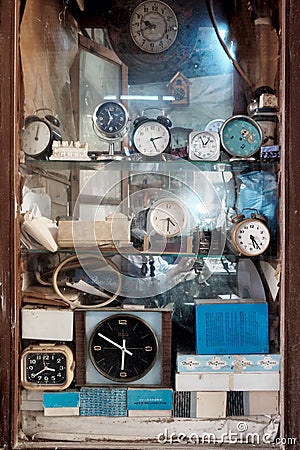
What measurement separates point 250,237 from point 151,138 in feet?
1.30

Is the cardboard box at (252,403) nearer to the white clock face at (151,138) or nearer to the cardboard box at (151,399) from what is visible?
the cardboard box at (151,399)

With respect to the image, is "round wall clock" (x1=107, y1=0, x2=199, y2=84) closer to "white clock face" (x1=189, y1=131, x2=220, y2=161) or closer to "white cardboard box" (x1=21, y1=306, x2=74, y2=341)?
"white clock face" (x1=189, y1=131, x2=220, y2=161)

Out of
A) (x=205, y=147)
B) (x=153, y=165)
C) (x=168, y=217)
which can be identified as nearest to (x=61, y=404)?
(x=168, y=217)

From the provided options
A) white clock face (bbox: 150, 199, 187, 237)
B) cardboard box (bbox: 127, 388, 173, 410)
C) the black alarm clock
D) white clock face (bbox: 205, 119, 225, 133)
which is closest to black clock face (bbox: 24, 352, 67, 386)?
cardboard box (bbox: 127, 388, 173, 410)

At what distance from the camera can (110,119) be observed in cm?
139

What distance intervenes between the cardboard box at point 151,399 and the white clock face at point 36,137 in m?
0.71

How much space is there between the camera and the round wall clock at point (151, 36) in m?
1.47

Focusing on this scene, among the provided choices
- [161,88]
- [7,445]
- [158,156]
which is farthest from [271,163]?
[7,445]

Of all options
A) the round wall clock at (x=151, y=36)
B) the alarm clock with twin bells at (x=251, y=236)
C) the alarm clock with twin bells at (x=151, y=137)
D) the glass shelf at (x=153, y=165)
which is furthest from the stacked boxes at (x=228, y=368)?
the round wall clock at (x=151, y=36)

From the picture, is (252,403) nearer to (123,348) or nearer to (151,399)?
(151,399)

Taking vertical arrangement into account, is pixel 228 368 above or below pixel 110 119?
below

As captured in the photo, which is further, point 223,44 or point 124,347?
point 223,44

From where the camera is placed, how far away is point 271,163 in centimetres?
132

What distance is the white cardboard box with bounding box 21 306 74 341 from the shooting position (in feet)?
4.25
